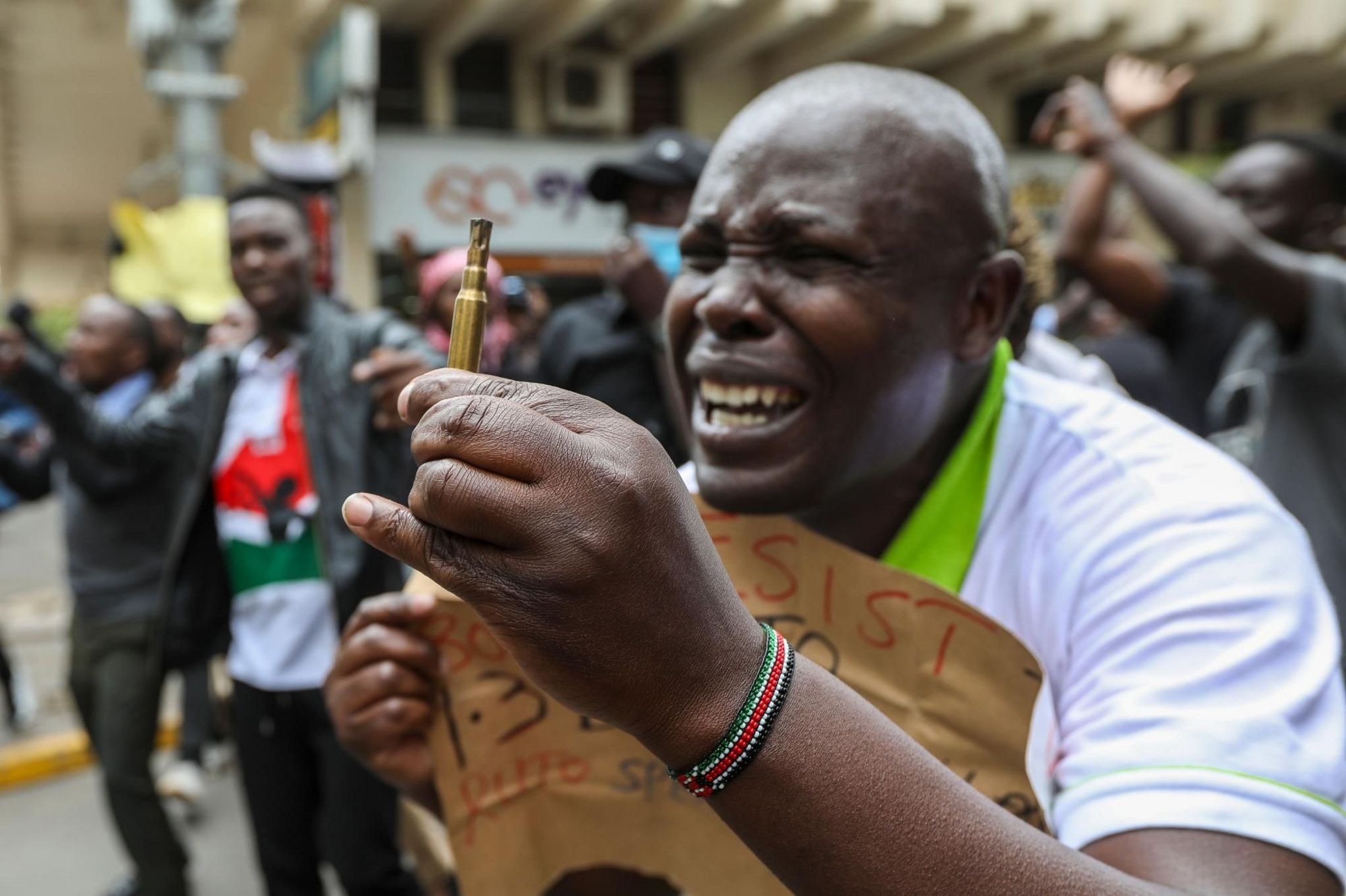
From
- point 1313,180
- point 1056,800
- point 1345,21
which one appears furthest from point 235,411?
point 1345,21

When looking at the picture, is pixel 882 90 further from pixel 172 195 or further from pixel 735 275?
pixel 172 195

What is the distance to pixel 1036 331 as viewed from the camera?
2.88 m

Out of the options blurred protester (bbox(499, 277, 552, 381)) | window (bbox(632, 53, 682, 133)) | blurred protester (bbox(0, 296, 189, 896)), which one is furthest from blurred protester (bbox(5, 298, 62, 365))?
window (bbox(632, 53, 682, 133))

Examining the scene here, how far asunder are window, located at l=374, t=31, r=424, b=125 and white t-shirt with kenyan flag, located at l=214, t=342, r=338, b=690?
377 inches

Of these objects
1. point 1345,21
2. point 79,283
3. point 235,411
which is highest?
point 1345,21

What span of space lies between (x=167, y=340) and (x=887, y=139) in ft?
15.9

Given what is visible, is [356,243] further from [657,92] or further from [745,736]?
[745,736]

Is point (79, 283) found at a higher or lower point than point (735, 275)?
lower

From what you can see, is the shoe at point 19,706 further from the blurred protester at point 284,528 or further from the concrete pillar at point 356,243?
the concrete pillar at point 356,243

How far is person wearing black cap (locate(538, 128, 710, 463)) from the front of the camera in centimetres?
326

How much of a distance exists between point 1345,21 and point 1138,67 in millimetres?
13494

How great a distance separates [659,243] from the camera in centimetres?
348

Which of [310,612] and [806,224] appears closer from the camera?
[806,224]

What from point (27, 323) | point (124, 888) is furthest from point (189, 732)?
point (27, 323)
